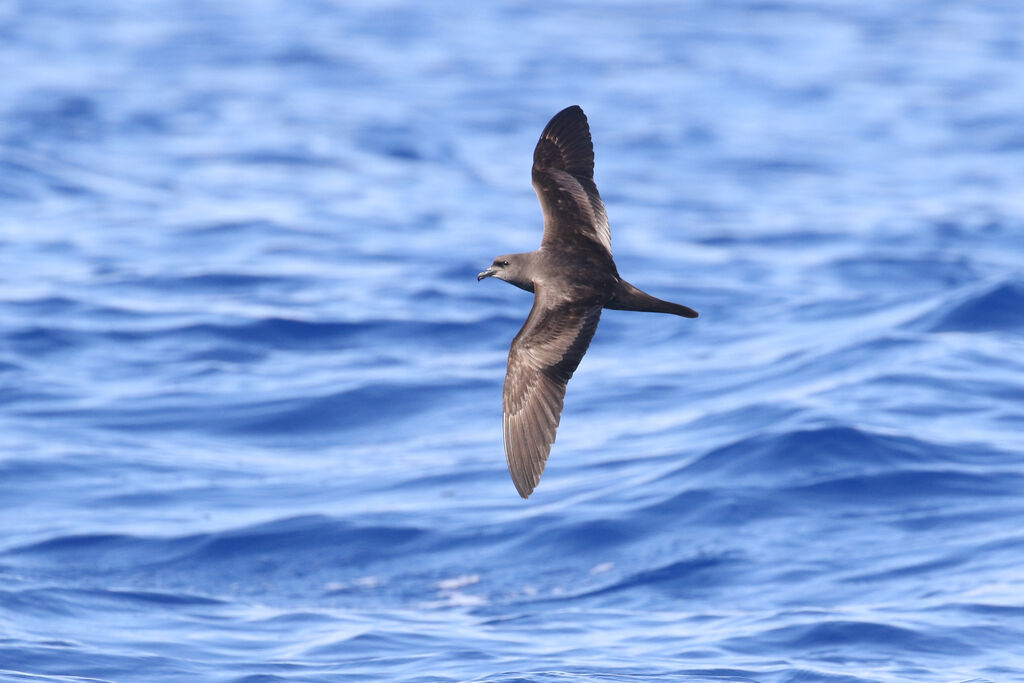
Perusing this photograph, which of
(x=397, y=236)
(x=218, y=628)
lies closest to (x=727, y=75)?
(x=397, y=236)

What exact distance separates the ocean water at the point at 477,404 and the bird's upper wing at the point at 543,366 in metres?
2.32

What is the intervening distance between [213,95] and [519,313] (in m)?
12.9

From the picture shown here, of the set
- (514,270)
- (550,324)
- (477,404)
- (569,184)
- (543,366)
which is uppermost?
(569,184)

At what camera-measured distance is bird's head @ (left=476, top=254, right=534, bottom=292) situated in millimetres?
7223

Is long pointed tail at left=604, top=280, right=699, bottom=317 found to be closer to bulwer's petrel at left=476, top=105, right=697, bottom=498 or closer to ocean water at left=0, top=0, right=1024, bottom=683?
bulwer's petrel at left=476, top=105, right=697, bottom=498

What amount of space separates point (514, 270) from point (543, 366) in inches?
19.3

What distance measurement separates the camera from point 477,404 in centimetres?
1388

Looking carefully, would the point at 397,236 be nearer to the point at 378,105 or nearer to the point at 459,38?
the point at 378,105

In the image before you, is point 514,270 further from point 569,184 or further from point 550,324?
point 569,184

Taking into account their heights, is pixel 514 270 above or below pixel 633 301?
above

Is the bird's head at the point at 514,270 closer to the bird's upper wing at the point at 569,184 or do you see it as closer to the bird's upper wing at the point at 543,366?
the bird's upper wing at the point at 543,366

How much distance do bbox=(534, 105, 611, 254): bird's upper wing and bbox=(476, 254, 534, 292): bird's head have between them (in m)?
0.23

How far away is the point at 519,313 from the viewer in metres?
16.5

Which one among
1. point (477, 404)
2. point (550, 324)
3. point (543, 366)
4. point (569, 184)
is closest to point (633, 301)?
point (550, 324)
